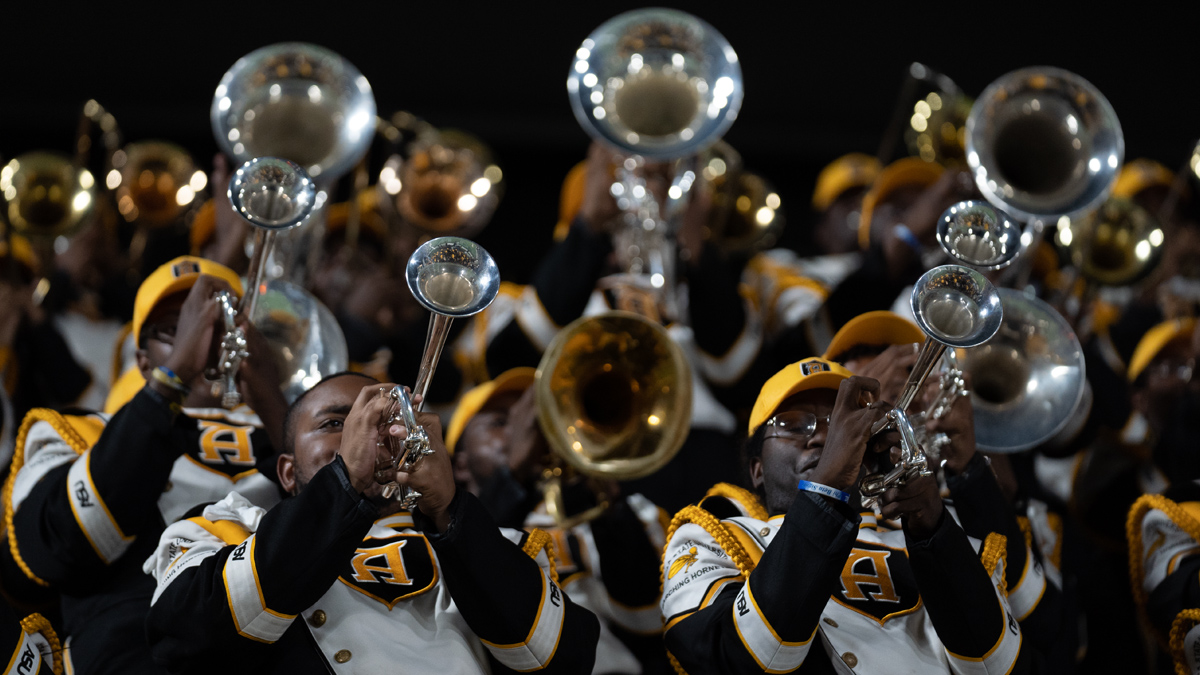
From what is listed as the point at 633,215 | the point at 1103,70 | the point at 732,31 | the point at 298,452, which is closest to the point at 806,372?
the point at 298,452

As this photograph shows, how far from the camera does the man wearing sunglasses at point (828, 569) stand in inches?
96.9

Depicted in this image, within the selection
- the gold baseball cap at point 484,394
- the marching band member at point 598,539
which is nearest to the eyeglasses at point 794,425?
the marching band member at point 598,539

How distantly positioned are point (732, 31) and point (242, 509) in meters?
5.65

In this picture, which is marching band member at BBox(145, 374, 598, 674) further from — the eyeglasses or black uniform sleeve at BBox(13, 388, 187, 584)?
the eyeglasses

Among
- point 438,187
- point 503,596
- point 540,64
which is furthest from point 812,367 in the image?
point 540,64

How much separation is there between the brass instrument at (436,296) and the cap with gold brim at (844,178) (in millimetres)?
4201

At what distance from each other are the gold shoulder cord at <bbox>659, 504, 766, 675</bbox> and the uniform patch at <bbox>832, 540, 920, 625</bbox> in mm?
230

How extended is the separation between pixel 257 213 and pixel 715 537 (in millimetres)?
1490

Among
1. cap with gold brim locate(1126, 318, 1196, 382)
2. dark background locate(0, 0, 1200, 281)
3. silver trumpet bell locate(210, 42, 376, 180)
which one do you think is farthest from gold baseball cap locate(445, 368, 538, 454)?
dark background locate(0, 0, 1200, 281)

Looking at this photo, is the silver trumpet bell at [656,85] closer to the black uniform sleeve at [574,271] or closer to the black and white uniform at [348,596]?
the black uniform sleeve at [574,271]

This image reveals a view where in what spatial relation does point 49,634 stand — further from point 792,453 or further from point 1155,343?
point 1155,343

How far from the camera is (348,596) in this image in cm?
273

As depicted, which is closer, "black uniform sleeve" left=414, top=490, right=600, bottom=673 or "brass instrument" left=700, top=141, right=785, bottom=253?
"black uniform sleeve" left=414, top=490, right=600, bottom=673

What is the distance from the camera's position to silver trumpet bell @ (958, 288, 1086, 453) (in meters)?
Result: 3.40
